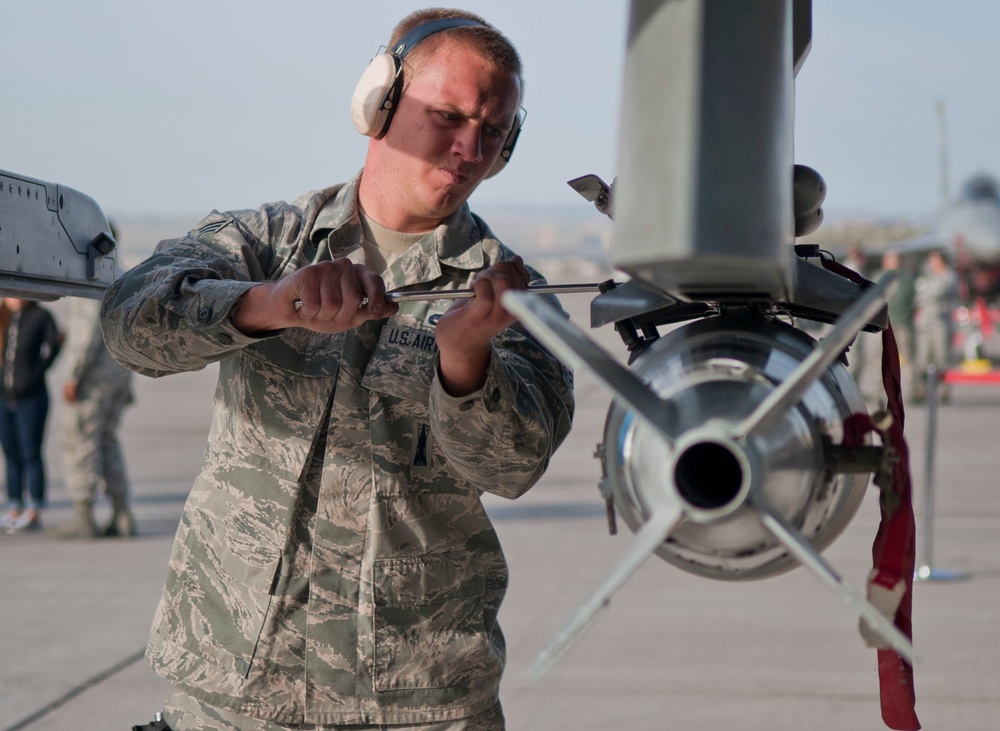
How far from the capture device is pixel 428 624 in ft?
6.25

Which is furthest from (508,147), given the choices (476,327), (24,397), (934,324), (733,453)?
(934,324)

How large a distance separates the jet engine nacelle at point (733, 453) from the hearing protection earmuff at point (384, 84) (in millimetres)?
757

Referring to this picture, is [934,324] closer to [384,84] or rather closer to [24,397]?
[24,397]

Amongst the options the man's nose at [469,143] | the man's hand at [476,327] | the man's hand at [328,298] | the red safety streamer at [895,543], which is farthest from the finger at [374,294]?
the red safety streamer at [895,543]

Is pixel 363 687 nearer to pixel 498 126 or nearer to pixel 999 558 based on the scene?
pixel 498 126

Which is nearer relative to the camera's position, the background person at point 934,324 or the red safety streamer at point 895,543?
the red safety streamer at point 895,543

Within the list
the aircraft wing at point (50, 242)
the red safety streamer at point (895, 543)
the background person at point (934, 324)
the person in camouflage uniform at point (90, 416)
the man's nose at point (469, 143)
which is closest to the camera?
the red safety streamer at point (895, 543)

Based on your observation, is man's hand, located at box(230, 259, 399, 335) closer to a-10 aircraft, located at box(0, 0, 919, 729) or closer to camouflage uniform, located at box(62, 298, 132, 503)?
a-10 aircraft, located at box(0, 0, 919, 729)

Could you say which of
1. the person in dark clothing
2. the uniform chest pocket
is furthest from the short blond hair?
the person in dark clothing

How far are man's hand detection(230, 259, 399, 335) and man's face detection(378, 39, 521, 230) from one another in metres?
0.34

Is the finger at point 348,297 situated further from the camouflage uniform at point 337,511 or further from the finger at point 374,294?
the camouflage uniform at point 337,511

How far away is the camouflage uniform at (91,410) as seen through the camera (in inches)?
241

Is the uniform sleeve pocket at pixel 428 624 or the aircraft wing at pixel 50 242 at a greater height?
the aircraft wing at pixel 50 242

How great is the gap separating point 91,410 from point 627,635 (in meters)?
3.12
